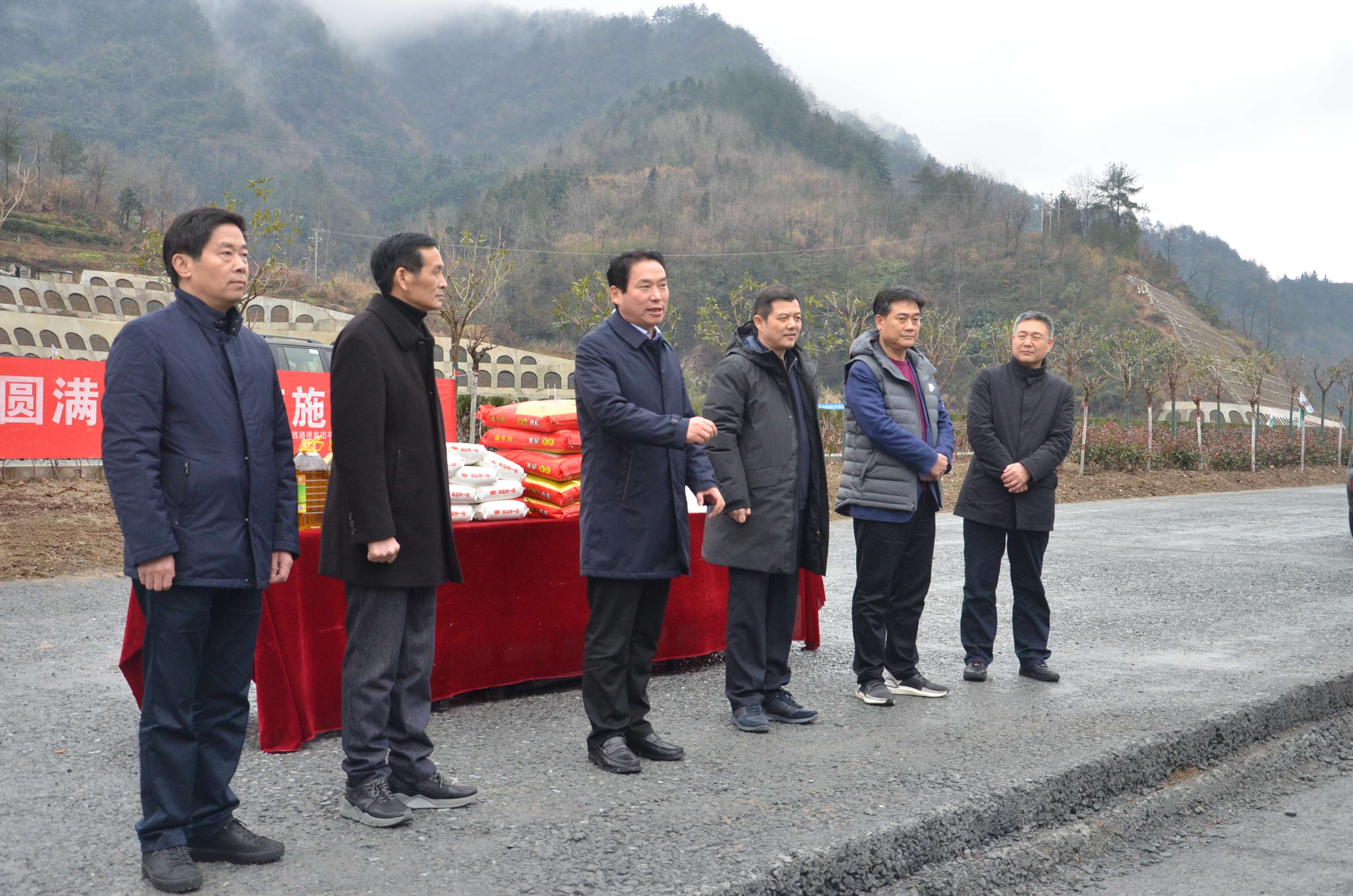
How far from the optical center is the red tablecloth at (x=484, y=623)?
379 centimetres

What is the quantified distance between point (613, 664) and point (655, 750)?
0.35 metres

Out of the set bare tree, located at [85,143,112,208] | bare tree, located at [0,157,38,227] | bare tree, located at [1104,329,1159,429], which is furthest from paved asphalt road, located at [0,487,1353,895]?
bare tree, located at [85,143,112,208]

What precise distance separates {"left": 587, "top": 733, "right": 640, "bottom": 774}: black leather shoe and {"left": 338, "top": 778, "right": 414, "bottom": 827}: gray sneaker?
695 millimetres

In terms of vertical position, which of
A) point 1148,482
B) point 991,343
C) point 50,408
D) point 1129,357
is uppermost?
point 991,343

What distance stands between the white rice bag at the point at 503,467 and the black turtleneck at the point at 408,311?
3.97 ft

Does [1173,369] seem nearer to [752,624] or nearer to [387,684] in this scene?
→ [752,624]

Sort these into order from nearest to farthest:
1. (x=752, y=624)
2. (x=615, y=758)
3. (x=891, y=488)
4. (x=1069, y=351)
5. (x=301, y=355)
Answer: (x=615, y=758) < (x=752, y=624) < (x=891, y=488) < (x=301, y=355) < (x=1069, y=351)

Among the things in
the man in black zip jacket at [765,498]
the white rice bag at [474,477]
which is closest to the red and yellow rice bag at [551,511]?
the white rice bag at [474,477]

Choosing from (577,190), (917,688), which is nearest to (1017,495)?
(917,688)

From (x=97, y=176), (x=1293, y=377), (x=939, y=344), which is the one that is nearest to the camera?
(x=939, y=344)

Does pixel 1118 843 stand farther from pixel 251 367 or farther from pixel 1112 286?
pixel 1112 286

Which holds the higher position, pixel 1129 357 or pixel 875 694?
pixel 1129 357

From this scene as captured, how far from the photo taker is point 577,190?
93.5 meters

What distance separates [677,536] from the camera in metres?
3.74
